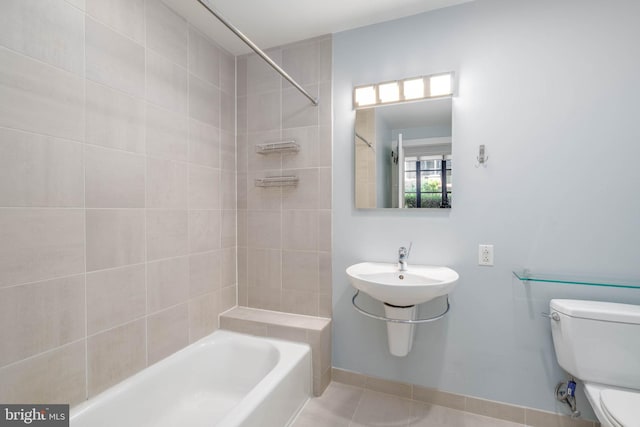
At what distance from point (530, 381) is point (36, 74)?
2.82 metres

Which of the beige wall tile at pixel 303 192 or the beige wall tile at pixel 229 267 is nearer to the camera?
the beige wall tile at pixel 303 192

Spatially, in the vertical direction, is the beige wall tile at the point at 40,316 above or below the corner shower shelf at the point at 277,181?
below

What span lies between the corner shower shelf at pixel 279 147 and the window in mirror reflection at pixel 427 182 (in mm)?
790

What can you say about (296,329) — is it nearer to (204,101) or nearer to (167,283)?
(167,283)

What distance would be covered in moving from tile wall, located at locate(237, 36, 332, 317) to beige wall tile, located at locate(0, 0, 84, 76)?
1126 millimetres

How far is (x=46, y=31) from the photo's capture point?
1.21 meters

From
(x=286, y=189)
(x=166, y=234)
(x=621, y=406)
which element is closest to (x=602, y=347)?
(x=621, y=406)

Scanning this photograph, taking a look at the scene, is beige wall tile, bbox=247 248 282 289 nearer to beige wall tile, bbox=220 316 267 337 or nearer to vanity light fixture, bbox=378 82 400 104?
beige wall tile, bbox=220 316 267 337

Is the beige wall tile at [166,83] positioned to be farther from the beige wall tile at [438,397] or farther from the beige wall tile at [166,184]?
the beige wall tile at [438,397]

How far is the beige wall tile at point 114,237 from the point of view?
1384mm

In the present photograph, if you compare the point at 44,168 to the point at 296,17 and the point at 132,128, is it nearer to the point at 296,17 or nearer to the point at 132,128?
the point at 132,128

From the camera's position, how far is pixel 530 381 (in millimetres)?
1662

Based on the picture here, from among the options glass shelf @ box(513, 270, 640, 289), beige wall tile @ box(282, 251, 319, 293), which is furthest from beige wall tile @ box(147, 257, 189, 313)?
glass shelf @ box(513, 270, 640, 289)

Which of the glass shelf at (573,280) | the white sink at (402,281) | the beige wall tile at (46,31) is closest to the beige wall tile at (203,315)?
the white sink at (402,281)
